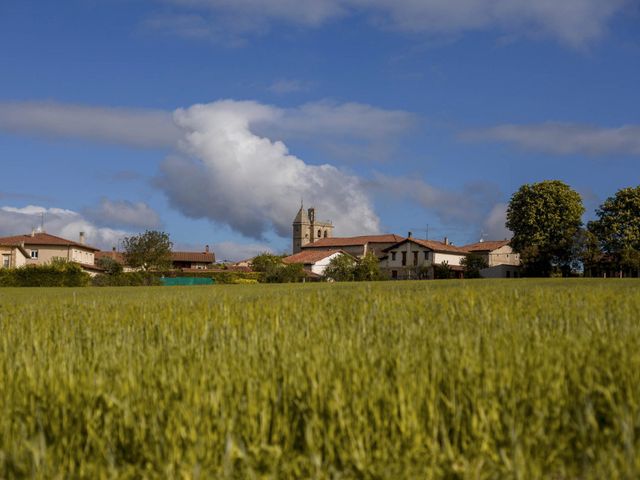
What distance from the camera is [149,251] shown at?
96.4 meters

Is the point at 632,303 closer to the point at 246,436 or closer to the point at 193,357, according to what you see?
the point at 193,357

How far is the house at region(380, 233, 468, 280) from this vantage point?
107438 millimetres

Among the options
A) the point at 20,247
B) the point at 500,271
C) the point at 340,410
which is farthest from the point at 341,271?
the point at 340,410

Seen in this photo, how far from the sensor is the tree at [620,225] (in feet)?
232

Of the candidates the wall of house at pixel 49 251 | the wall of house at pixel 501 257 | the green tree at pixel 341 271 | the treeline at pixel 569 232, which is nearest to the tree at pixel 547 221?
the treeline at pixel 569 232

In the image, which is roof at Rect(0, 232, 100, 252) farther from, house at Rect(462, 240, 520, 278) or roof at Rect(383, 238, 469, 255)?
house at Rect(462, 240, 520, 278)

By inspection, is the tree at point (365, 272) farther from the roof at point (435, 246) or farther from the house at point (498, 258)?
the house at point (498, 258)

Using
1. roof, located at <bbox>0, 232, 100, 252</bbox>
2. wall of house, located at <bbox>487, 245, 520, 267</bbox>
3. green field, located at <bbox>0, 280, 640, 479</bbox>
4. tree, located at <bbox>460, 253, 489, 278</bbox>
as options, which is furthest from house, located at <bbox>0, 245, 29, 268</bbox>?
green field, located at <bbox>0, 280, 640, 479</bbox>

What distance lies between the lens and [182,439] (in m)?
5.06

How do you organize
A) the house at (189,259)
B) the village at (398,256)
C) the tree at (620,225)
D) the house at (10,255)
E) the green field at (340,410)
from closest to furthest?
the green field at (340,410) → the tree at (620,225) → the house at (10,255) → the village at (398,256) → the house at (189,259)

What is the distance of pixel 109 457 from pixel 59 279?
60.0 metres

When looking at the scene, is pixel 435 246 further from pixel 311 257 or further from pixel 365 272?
pixel 365 272

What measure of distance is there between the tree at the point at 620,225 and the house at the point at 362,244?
184ft

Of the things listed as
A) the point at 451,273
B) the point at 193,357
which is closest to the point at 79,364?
the point at 193,357
